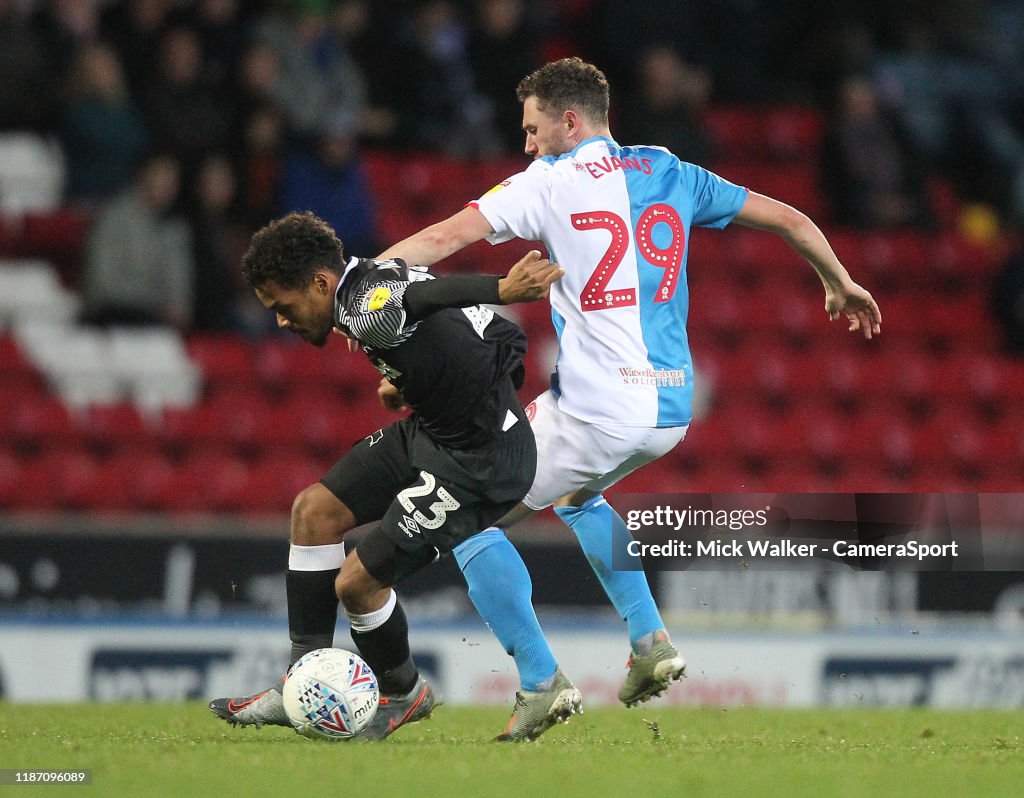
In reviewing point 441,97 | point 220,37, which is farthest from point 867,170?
point 220,37

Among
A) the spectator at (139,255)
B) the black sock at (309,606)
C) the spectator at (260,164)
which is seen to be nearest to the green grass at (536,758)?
the black sock at (309,606)

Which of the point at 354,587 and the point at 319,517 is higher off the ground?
the point at 319,517

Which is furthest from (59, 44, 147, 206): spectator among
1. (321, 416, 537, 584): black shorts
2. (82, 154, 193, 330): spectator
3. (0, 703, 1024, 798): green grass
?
(321, 416, 537, 584): black shorts

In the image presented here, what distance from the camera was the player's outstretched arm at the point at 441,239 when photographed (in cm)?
504

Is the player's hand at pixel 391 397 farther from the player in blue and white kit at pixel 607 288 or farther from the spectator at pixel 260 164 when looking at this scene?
the spectator at pixel 260 164

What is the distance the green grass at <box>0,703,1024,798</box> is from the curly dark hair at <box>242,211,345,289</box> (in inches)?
56.0

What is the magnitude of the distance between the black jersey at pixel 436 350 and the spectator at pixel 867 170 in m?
6.94

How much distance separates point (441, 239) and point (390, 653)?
1361 mm

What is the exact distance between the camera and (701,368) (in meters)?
10.7

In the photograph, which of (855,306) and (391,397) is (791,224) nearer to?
(855,306)

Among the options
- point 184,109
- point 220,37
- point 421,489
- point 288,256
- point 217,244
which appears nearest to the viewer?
point 288,256

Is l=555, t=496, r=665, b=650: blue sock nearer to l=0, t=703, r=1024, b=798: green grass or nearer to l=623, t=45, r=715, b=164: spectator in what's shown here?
l=0, t=703, r=1024, b=798: green grass

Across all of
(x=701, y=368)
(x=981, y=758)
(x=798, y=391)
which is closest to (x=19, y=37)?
(x=701, y=368)

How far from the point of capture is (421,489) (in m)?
Answer: 5.06
